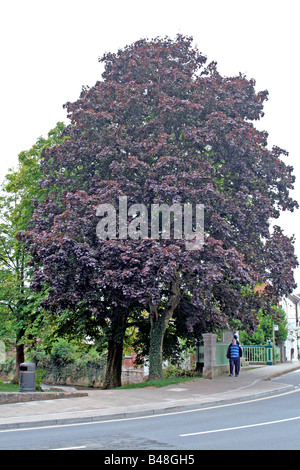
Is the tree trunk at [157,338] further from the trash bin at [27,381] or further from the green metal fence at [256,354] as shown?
the green metal fence at [256,354]

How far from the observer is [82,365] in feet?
132

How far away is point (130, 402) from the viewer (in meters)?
14.9

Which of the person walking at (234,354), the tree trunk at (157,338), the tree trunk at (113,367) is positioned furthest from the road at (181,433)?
the tree trunk at (113,367)

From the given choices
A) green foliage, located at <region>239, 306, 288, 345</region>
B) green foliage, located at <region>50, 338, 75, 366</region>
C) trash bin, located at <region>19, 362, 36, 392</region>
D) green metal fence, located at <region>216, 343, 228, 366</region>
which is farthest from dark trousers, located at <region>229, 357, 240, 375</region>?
green foliage, located at <region>50, 338, 75, 366</region>

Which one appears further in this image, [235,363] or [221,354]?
[221,354]

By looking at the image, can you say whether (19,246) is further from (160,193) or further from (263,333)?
(263,333)

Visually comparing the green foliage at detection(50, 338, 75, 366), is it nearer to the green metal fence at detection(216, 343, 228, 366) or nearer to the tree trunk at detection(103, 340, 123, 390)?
the tree trunk at detection(103, 340, 123, 390)

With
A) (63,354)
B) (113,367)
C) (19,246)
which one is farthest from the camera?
(63,354)

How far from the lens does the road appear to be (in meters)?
8.29

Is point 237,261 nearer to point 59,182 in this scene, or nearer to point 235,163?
point 235,163

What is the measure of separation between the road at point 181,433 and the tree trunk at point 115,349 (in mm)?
9791

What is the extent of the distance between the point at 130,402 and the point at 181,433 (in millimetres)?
5580

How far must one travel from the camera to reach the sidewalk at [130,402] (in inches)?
473

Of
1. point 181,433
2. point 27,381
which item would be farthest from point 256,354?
point 181,433
